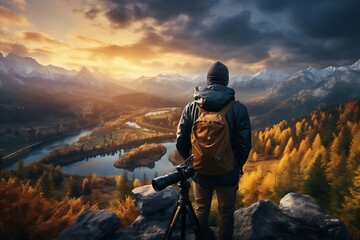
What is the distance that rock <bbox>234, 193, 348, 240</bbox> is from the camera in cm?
844

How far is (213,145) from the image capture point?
5.93 m

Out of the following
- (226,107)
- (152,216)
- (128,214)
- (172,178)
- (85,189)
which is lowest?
(85,189)

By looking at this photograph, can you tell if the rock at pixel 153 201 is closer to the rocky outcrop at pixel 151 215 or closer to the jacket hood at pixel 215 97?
the rocky outcrop at pixel 151 215

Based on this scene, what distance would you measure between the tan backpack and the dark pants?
55cm

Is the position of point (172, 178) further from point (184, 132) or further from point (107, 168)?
point (107, 168)

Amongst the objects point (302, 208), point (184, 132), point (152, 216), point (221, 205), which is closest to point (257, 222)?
point (302, 208)

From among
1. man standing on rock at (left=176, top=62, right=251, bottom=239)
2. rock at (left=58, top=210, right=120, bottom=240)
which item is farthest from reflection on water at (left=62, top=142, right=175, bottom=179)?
man standing on rock at (left=176, top=62, right=251, bottom=239)

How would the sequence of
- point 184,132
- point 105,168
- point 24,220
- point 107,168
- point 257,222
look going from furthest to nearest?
point 105,168 < point 107,168 < point 24,220 < point 257,222 < point 184,132

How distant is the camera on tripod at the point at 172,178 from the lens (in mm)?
5129

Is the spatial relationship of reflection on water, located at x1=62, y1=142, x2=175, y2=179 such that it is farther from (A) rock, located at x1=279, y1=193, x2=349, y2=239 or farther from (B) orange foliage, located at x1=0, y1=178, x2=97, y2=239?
(A) rock, located at x1=279, y1=193, x2=349, y2=239

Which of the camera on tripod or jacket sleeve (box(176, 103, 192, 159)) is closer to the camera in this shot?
the camera on tripod

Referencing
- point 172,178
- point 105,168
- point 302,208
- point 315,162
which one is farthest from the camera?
point 105,168

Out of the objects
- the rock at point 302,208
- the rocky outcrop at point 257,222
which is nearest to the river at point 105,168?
the rocky outcrop at point 257,222

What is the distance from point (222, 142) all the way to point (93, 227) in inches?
232
